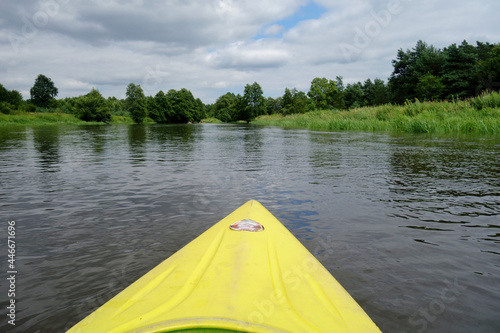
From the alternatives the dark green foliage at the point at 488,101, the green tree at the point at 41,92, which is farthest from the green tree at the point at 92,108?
the dark green foliage at the point at 488,101

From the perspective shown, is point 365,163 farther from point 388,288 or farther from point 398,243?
point 388,288

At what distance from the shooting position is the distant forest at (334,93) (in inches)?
1622

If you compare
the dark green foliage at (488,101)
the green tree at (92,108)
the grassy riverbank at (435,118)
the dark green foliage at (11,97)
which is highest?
the dark green foliage at (11,97)

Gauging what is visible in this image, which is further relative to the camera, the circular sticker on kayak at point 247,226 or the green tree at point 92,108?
the green tree at point 92,108

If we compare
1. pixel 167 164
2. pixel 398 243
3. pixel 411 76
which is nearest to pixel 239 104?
pixel 411 76

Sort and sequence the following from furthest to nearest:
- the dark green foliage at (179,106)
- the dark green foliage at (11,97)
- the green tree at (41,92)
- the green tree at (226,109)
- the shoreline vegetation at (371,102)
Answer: the green tree at (226,109) → the dark green foliage at (179,106) → the green tree at (41,92) → the dark green foliage at (11,97) → the shoreline vegetation at (371,102)

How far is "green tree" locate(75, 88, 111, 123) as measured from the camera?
61406 mm

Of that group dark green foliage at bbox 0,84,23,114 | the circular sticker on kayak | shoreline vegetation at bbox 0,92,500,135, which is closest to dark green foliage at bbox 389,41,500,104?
shoreline vegetation at bbox 0,92,500,135

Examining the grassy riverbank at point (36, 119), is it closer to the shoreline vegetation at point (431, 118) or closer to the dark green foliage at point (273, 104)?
the shoreline vegetation at point (431, 118)

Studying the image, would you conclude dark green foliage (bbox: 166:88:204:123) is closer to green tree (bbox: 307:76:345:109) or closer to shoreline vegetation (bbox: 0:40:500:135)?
shoreline vegetation (bbox: 0:40:500:135)

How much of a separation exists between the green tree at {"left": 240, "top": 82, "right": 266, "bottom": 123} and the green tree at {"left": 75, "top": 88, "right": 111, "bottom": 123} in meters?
42.4

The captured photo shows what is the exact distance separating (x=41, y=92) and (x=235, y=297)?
99381 mm

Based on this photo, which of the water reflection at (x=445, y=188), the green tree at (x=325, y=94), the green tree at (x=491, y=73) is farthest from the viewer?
the green tree at (x=325, y=94)

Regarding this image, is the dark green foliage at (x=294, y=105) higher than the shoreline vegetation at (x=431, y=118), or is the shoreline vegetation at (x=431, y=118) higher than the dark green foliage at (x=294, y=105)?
the dark green foliage at (x=294, y=105)
